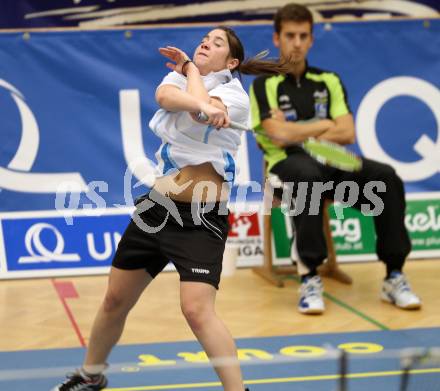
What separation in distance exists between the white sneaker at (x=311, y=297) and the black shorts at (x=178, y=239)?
2.04 meters

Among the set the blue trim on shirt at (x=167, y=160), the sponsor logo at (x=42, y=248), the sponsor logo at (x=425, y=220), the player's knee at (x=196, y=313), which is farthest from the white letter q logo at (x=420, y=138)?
the player's knee at (x=196, y=313)

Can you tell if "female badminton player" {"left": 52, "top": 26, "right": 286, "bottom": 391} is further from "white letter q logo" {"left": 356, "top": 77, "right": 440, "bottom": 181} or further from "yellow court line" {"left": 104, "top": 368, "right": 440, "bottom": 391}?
"white letter q logo" {"left": 356, "top": 77, "right": 440, "bottom": 181}

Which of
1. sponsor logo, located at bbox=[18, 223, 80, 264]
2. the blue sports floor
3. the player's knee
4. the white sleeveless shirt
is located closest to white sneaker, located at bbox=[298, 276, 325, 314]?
the blue sports floor

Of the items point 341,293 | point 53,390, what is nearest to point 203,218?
point 53,390

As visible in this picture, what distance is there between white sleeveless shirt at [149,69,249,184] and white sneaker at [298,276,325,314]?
85.5 inches

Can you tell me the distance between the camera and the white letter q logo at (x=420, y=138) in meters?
7.71

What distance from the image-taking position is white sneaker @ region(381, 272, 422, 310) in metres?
6.21

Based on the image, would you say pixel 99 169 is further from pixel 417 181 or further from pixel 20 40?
pixel 417 181

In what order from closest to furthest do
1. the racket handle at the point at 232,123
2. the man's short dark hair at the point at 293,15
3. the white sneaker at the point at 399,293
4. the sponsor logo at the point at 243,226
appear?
the racket handle at the point at 232,123 < the white sneaker at the point at 399,293 < the man's short dark hair at the point at 293,15 < the sponsor logo at the point at 243,226

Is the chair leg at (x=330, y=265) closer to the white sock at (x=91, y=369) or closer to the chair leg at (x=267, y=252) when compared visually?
the chair leg at (x=267, y=252)

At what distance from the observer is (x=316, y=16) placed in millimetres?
8250

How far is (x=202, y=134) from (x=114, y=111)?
3574 millimetres

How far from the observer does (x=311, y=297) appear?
616 cm

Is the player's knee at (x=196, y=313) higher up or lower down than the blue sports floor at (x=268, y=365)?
higher up
